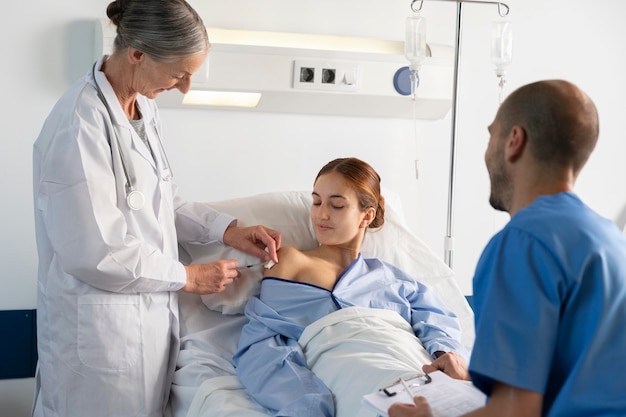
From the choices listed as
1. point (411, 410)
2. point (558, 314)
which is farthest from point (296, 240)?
point (558, 314)

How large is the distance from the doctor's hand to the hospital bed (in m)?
0.04

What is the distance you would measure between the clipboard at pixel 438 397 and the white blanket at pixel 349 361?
0.79 feet

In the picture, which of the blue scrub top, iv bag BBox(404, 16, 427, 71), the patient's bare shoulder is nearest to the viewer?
the blue scrub top

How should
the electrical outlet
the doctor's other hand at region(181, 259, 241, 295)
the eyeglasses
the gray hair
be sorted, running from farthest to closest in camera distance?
the electrical outlet
the doctor's other hand at region(181, 259, 241, 295)
the gray hair
the eyeglasses

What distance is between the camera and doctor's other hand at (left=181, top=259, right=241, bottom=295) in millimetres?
2436

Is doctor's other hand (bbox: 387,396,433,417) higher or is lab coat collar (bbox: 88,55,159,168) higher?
lab coat collar (bbox: 88,55,159,168)

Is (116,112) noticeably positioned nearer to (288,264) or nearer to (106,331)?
(106,331)

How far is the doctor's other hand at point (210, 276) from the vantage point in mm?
2436

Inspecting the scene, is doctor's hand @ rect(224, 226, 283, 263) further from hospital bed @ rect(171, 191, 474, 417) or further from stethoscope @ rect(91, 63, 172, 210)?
stethoscope @ rect(91, 63, 172, 210)

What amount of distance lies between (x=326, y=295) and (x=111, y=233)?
704 mm

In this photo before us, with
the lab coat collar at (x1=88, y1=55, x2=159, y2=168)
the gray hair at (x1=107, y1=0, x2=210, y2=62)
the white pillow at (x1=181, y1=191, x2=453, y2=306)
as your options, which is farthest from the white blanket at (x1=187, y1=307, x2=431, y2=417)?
the gray hair at (x1=107, y1=0, x2=210, y2=62)

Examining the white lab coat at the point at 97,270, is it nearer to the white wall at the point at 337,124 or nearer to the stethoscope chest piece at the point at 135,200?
the stethoscope chest piece at the point at 135,200


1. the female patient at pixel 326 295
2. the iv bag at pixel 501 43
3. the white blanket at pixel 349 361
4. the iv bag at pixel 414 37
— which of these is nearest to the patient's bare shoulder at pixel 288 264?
the female patient at pixel 326 295

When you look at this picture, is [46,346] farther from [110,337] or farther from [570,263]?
[570,263]
